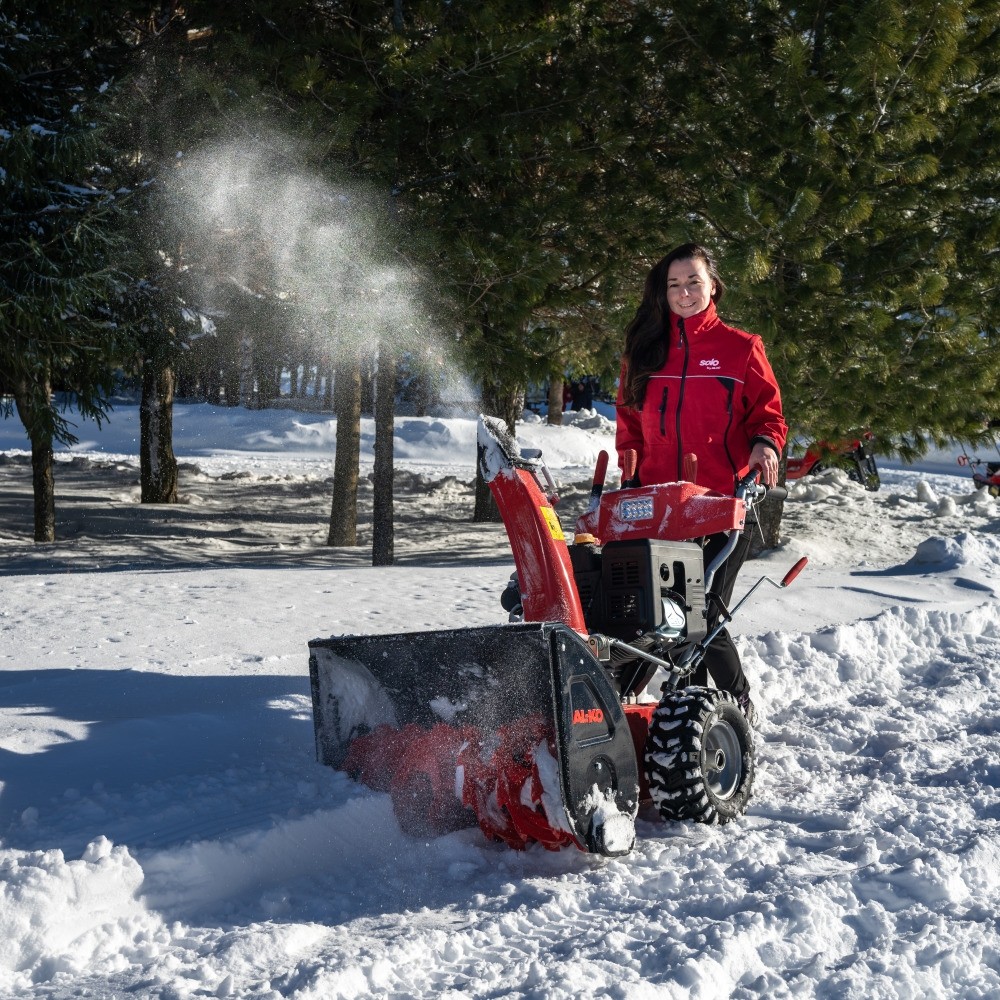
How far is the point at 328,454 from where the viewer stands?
25.3 metres

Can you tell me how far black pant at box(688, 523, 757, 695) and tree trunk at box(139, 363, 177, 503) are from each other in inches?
493

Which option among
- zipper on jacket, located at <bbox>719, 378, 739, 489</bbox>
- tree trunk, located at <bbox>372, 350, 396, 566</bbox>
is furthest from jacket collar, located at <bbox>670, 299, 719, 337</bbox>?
tree trunk, located at <bbox>372, 350, 396, 566</bbox>

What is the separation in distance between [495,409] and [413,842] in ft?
31.1

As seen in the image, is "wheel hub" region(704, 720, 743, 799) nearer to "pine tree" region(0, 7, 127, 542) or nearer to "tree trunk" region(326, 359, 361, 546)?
"pine tree" region(0, 7, 127, 542)

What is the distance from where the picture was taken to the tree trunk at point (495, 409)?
10164mm

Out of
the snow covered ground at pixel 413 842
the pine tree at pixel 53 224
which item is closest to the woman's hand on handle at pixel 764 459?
the snow covered ground at pixel 413 842

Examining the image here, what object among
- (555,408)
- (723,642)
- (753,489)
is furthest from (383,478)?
(555,408)

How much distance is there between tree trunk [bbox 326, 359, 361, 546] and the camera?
11.7 m

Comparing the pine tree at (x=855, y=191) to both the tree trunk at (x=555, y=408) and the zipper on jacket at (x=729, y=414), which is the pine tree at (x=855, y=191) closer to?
the zipper on jacket at (x=729, y=414)

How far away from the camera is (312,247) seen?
8.66 metres

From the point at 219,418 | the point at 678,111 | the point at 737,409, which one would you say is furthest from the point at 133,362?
the point at 219,418

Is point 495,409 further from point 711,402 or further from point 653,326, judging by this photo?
point 711,402

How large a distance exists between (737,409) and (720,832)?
4.93 ft

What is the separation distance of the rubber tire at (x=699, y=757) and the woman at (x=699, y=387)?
0.52 meters
